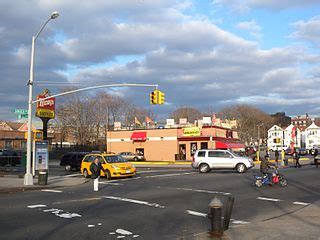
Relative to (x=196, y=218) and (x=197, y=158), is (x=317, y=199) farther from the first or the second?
(x=197, y=158)

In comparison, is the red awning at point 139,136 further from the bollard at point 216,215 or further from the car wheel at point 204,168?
the bollard at point 216,215

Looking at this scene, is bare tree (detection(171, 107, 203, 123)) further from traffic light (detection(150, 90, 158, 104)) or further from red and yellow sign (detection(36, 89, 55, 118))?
traffic light (detection(150, 90, 158, 104))

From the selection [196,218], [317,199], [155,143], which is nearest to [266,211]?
[196,218]

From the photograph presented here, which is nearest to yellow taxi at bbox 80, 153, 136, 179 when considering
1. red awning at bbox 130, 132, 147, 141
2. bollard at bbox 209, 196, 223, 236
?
bollard at bbox 209, 196, 223, 236

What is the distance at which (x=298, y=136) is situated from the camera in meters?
162

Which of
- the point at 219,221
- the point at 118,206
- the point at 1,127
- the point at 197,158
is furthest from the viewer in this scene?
the point at 1,127

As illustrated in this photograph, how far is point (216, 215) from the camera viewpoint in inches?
336

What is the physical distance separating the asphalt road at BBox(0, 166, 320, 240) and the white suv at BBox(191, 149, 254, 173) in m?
10.4

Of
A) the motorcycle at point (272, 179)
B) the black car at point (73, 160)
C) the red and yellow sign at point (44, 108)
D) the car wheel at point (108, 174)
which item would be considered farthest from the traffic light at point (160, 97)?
the red and yellow sign at point (44, 108)

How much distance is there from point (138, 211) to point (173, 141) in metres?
46.8

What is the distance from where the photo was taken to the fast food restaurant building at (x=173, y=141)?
57562 mm

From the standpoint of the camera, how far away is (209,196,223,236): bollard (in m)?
8.49

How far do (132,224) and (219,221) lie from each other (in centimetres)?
274

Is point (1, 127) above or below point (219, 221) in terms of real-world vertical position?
above
